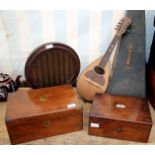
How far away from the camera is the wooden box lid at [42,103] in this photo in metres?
0.98

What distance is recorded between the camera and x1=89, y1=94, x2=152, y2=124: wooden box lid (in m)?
1.00

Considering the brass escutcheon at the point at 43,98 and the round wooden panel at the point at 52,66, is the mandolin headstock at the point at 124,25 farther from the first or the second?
the brass escutcheon at the point at 43,98

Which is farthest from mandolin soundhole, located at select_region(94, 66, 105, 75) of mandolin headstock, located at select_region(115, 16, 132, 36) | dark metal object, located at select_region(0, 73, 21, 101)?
dark metal object, located at select_region(0, 73, 21, 101)

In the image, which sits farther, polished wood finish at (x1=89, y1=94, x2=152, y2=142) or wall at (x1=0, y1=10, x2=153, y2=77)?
wall at (x1=0, y1=10, x2=153, y2=77)

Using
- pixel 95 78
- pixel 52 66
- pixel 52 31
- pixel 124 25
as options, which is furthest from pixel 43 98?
pixel 124 25

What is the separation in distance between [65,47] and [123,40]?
0.33 metres

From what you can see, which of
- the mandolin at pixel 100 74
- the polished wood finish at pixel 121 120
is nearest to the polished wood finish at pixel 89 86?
the mandolin at pixel 100 74

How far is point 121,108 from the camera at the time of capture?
1062 mm

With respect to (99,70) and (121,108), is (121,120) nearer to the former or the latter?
(121,108)

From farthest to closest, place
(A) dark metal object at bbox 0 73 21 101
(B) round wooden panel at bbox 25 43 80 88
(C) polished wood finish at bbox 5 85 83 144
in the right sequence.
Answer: (A) dark metal object at bbox 0 73 21 101 → (B) round wooden panel at bbox 25 43 80 88 → (C) polished wood finish at bbox 5 85 83 144

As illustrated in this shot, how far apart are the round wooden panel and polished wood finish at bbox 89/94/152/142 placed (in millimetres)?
251

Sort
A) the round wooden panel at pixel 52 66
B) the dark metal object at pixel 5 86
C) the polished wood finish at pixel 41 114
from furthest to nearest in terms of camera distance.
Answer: the dark metal object at pixel 5 86
the round wooden panel at pixel 52 66
the polished wood finish at pixel 41 114

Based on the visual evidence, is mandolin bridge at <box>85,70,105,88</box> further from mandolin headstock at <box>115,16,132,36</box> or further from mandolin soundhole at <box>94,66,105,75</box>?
mandolin headstock at <box>115,16,132,36</box>
